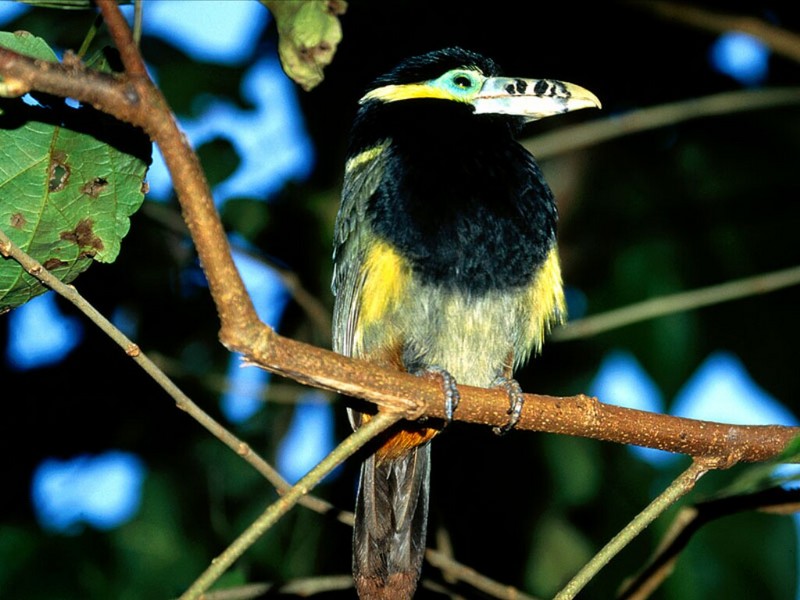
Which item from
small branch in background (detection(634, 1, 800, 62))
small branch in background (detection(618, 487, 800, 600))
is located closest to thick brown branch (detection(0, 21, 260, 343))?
small branch in background (detection(618, 487, 800, 600))

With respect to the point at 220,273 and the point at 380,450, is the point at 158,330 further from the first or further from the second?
the point at 220,273

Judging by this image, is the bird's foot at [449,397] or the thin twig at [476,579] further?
the thin twig at [476,579]

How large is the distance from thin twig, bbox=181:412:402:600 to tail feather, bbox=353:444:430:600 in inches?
46.2

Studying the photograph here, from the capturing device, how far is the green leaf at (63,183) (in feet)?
8.00

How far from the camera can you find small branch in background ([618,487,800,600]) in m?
2.84

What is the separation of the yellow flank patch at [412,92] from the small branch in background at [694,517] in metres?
1.71

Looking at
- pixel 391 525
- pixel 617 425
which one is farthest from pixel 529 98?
pixel 391 525

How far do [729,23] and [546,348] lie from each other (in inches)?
69.5

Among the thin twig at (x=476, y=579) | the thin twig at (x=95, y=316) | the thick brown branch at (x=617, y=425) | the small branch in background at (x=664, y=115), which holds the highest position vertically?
the small branch in background at (x=664, y=115)

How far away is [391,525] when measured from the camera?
3479 mm

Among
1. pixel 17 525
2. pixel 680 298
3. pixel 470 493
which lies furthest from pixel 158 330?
pixel 680 298

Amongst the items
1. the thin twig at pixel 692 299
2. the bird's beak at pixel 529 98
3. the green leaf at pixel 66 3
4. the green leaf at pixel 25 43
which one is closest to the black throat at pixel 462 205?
the bird's beak at pixel 529 98

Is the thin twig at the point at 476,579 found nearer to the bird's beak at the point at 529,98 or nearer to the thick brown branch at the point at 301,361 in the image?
the thick brown branch at the point at 301,361

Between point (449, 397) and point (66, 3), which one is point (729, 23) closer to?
point (449, 397)
